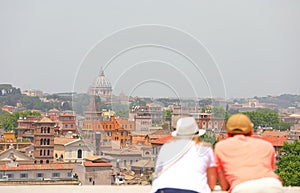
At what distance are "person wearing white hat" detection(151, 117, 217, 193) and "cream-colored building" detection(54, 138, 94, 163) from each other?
4546 cm

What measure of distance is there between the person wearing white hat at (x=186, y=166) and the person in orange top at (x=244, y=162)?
6cm

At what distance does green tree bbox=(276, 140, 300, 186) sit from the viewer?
27.7 m

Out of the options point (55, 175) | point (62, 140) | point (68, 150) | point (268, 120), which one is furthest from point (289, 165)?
point (268, 120)

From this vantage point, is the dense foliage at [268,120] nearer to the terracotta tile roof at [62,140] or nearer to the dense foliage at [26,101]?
the dense foliage at [26,101]

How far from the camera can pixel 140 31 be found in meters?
10.6

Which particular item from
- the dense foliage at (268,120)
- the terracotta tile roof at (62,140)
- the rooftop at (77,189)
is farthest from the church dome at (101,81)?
the dense foliage at (268,120)

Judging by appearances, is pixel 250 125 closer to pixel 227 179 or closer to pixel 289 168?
pixel 227 179

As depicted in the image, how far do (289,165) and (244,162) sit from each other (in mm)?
26953

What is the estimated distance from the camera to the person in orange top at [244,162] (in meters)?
3.37

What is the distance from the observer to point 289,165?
29.7 meters

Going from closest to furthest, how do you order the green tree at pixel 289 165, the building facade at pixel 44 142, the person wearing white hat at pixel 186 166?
the person wearing white hat at pixel 186 166 → the green tree at pixel 289 165 → the building facade at pixel 44 142

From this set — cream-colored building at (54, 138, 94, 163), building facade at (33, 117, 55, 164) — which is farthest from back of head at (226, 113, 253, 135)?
building facade at (33, 117, 55, 164)

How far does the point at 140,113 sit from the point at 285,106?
74965 millimetres

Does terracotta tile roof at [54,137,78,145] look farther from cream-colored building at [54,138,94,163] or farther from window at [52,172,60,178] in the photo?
window at [52,172,60,178]
